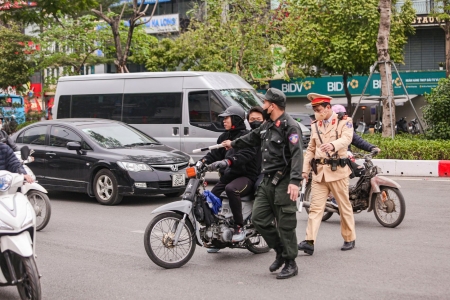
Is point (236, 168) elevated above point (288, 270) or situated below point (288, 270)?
above

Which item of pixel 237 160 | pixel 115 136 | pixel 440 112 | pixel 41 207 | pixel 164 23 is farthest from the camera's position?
pixel 164 23

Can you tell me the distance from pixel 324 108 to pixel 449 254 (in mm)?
2097

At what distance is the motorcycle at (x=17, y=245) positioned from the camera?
218 inches

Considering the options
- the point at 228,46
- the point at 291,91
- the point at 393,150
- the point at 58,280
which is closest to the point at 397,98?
the point at 291,91

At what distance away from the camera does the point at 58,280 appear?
275 inches

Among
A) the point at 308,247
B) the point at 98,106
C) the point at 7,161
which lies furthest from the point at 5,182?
the point at 98,106

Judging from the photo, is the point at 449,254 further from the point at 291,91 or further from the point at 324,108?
the point at 291,91

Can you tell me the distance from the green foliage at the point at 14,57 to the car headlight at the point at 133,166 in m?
25.6

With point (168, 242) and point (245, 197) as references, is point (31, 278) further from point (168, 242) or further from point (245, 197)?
point (245, 197)

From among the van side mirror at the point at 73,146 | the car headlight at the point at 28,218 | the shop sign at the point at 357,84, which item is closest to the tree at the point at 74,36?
the shop sign at the point at 357,84

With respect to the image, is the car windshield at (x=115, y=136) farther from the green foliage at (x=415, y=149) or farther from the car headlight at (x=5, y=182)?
the car headlight at (x=5, y=182)

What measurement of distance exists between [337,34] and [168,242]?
2541cm

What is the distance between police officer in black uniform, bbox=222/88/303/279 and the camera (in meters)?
6.71

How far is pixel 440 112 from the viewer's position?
1739cm
